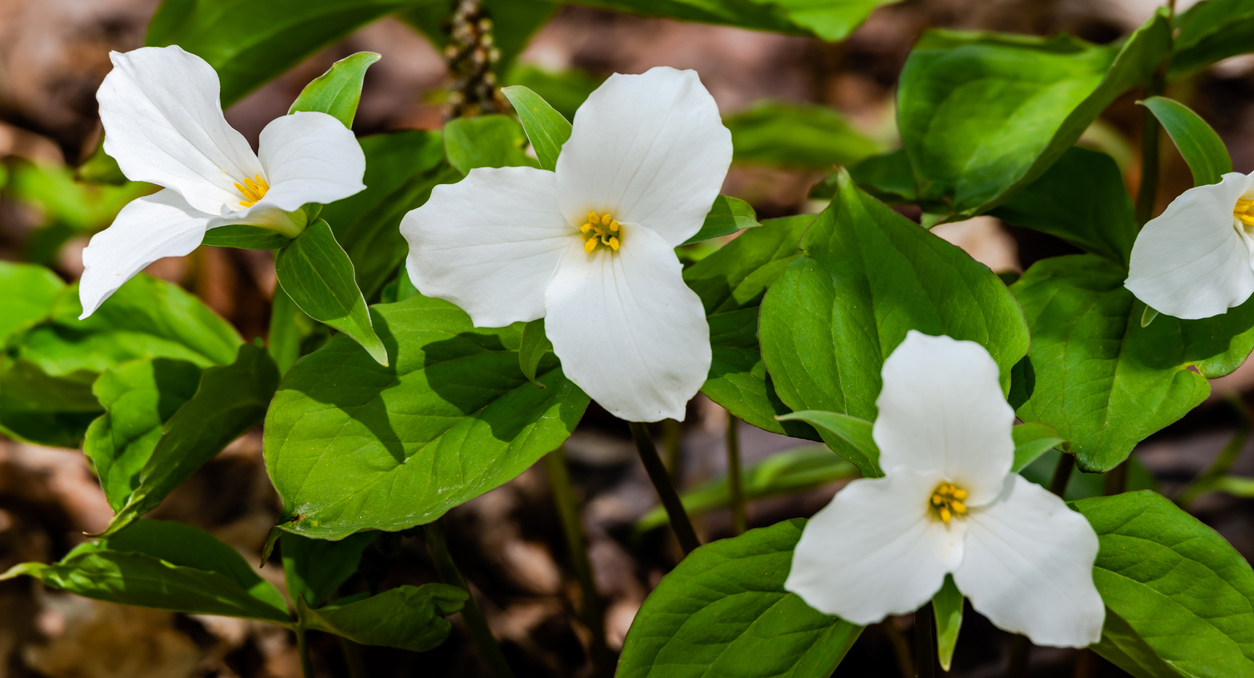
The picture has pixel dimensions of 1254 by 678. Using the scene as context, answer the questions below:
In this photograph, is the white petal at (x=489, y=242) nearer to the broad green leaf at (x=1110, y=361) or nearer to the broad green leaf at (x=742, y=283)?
the broad green leaf at (x=742, y=283)

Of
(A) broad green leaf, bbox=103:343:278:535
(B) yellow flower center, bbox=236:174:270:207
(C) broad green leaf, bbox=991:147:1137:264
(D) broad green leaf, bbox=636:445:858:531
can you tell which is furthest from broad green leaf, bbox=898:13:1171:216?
(A) broad green leaf, bbox=103:343:278:535

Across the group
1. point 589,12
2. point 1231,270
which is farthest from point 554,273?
point 589,12

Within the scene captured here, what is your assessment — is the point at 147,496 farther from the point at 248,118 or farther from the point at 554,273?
the point at 248,118

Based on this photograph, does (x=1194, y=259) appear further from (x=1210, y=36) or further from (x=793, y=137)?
(x=793, y=137)

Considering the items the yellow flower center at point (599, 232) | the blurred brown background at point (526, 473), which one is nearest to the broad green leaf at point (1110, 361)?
the yellow flower center at point (599, 232)

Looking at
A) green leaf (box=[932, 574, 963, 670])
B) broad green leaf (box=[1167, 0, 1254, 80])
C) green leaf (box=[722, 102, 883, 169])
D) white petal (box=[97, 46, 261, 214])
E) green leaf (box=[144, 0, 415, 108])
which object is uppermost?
green leaf (box=[722, 102, 883, 169])

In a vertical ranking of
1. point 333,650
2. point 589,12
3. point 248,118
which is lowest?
point 333,650

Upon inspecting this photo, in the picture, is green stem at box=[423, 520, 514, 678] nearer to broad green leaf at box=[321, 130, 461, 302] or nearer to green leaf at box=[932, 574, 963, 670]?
broad green leaf at box=[321, 130, 461, 302]
